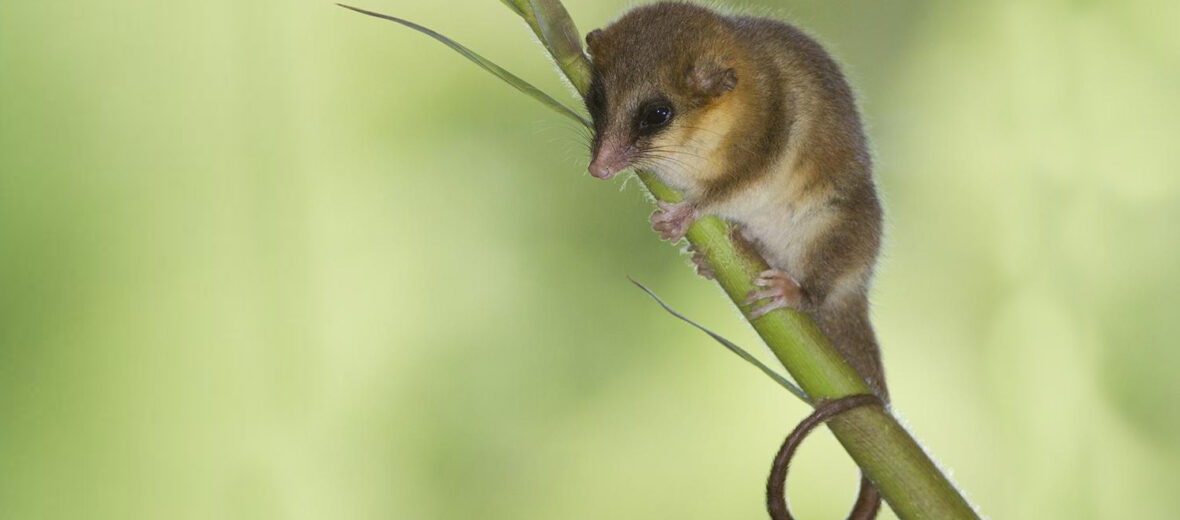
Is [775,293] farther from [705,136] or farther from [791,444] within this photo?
[705,136]

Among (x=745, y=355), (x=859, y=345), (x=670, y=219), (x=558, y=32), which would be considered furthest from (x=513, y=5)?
(x=859, y=345)

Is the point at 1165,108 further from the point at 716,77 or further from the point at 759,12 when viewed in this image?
the point at 716,77

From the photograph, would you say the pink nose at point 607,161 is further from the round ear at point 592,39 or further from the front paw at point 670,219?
the round ear at point 592,39

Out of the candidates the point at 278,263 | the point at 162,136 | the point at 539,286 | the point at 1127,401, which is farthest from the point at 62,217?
the point at 1127,401

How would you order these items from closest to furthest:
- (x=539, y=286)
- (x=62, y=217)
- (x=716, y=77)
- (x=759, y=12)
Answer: (x=716, y=77) < (x=759, y=12) < (x=62, y=217) < (x=539, y=286)

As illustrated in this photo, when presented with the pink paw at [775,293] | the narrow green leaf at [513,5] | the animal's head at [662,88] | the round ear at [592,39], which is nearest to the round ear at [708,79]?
the animal's head at [662,88]

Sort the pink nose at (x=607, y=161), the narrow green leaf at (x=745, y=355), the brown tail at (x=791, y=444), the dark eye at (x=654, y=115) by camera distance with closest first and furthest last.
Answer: the narrow green leaf at (x=745, y=355) → the brown tail at (x=791, y=444) → the pink nose at (x=607, y=161) → the dark eye at (x=654, y=115)

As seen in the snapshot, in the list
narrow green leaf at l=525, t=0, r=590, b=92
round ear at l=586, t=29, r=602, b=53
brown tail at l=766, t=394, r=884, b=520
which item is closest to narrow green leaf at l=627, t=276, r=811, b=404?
brown tail at l=766, t=394, r=884, b=520
